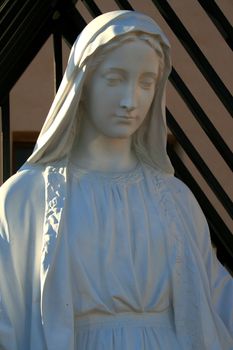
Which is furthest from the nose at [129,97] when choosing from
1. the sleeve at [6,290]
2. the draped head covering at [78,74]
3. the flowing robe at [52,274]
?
the sleeve at [6,290]

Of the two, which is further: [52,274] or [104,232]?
[104,232]

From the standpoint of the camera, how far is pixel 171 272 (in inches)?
298

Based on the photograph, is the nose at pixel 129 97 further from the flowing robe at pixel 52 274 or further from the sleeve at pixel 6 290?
the sleeve at pixel 6 290

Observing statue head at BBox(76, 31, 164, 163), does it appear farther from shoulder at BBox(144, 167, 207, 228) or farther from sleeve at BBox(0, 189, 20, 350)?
sleeve at BBox(0, 189, 20, 350)

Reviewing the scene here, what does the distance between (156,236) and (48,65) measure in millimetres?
5886

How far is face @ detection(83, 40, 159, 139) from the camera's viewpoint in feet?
24.7

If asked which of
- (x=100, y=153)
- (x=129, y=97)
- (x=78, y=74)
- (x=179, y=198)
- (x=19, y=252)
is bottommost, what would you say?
(x=179, y=198)

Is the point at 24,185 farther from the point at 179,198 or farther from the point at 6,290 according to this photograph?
A: the point at 179,198

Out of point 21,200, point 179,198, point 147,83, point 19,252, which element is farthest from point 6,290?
point 147,83

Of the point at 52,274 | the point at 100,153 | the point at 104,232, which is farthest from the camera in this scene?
the point at 100,153

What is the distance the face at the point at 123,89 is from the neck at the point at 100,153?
72 mm

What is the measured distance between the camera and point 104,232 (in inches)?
296

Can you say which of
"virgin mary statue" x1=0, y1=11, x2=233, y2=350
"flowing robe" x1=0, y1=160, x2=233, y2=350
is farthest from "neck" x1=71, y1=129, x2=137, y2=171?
"flowing robe" x1=0, y1=160, x2=233, y2=350

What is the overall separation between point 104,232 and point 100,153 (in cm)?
36
